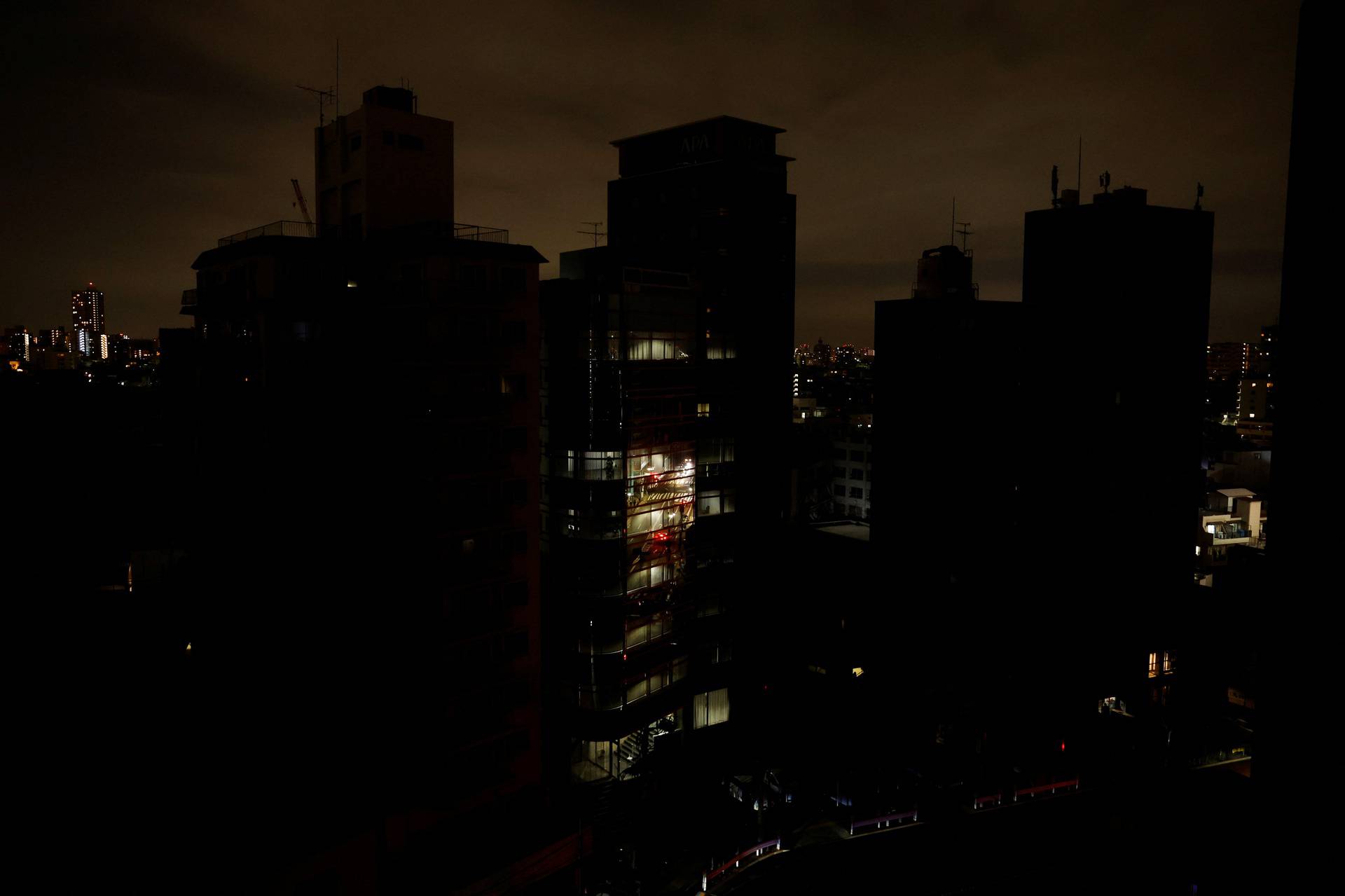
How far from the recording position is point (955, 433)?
39562 mm

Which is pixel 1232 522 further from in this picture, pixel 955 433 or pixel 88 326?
pixel 88 326

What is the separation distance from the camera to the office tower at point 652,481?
96.6 ft

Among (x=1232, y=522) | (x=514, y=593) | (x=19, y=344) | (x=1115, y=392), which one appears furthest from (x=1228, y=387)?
(x=19, y=344)

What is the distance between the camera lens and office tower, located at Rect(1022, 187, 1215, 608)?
37.8 metres

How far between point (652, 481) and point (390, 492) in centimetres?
1035

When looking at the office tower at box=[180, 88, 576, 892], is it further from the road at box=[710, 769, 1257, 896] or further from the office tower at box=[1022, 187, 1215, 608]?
the office tower at box=[1022, 187, 1215, 608]

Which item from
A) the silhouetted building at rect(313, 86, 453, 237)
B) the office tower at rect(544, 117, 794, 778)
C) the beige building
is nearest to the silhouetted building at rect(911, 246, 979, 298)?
the office tower at rect(544, 117, 794, 778)

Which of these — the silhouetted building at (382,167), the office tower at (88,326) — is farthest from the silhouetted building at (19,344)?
the silhouetted building at (382,167)

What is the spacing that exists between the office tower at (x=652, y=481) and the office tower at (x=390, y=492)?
371 cm

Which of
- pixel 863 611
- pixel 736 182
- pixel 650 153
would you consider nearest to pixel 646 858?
pixel 863 611

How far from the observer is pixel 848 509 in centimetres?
7662

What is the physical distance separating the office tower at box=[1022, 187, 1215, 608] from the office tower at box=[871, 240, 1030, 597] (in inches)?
52.6

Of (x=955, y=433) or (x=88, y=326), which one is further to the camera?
(x=88, y=326)

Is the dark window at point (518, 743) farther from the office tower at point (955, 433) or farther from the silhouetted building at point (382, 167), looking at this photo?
the office tower at point (955, 433)
